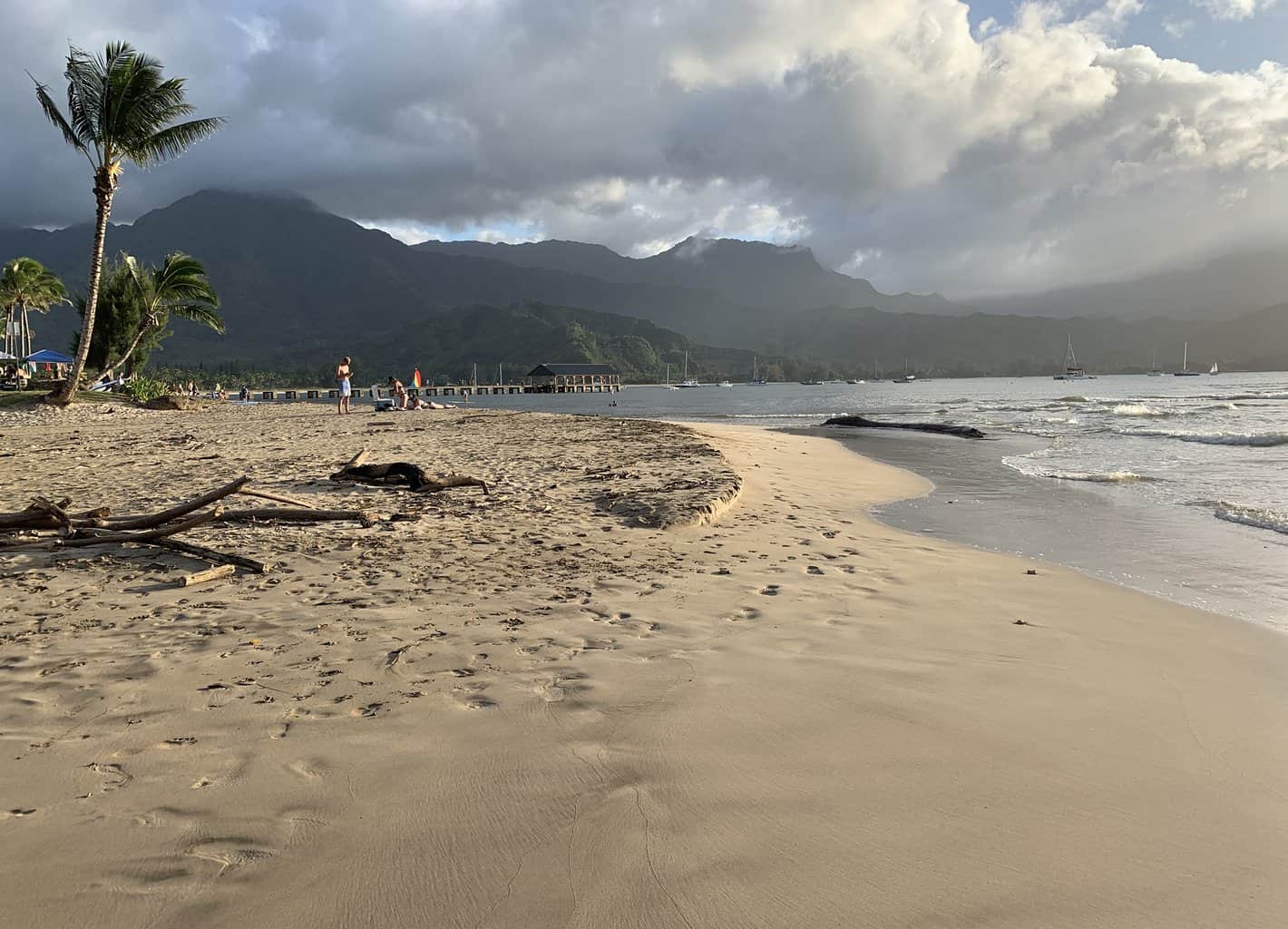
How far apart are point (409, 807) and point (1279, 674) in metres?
4.71

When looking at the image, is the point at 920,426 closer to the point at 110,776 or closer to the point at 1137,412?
the point at 1137,412

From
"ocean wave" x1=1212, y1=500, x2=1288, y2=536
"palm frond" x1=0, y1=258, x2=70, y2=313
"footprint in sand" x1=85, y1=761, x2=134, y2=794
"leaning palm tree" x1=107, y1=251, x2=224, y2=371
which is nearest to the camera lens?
"footprint in sand" x1=85, y1=761, x2=134, y2=794

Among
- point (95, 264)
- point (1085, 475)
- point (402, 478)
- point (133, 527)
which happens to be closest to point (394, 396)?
point (95, 264)

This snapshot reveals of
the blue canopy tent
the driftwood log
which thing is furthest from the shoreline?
the blue canopy tent

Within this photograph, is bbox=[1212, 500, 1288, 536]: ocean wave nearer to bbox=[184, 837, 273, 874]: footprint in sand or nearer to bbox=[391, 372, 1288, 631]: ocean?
bbox=[391, 372, 1288, 631]: ocean

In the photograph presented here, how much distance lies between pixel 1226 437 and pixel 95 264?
125ft

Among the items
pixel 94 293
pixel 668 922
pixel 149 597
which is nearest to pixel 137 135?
Result: pixel 94 293

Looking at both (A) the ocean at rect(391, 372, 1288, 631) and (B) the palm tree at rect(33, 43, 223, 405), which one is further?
(B) the palm tree at rect(33, 43, 223, 405)

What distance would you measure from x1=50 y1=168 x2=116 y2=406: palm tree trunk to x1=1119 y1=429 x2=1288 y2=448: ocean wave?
35.3 meters

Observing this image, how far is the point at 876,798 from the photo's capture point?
2.47 metres

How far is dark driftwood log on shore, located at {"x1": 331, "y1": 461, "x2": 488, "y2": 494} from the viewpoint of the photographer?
896cm

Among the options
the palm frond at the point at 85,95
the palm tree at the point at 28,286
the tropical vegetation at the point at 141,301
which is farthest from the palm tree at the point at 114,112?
the palm tree at the point at 28,286

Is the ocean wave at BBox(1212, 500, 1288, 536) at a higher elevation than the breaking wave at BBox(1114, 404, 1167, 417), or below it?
below

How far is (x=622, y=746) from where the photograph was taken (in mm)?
2807
